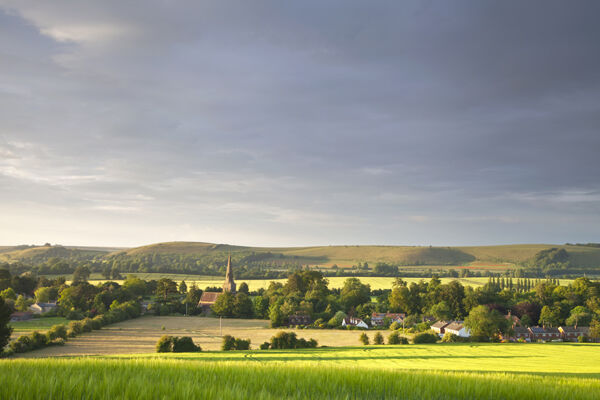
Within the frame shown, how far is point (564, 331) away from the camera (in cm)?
9044

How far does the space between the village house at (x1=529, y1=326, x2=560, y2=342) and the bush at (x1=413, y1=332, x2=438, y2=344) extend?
30862mm

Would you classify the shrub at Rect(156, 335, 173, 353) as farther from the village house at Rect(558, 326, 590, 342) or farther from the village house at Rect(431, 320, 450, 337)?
the village house at Rect(558, 326, 590, 342)

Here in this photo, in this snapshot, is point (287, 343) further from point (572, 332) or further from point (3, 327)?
point (572, 332)

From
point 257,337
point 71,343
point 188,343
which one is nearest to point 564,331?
point 257,337

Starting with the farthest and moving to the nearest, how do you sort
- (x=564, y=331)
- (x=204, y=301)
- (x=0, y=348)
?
1. (x=204, y=301)
2. (x=564, y=331)
3. (x=0, y=348)

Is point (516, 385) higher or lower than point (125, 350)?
higher

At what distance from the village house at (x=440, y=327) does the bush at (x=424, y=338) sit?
15.2 m

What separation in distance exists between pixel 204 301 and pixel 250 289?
31.0 metres

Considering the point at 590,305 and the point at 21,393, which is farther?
the point at 590,305

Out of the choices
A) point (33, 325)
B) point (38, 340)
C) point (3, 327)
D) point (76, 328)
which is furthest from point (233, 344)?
point (33, 325)

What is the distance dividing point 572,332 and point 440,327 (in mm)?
29850

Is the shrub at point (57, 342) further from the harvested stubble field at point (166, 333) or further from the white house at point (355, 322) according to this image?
the white house at point (355, 322)

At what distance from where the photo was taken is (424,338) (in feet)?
244

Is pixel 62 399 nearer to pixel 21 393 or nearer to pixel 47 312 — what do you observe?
pixel 21 393
